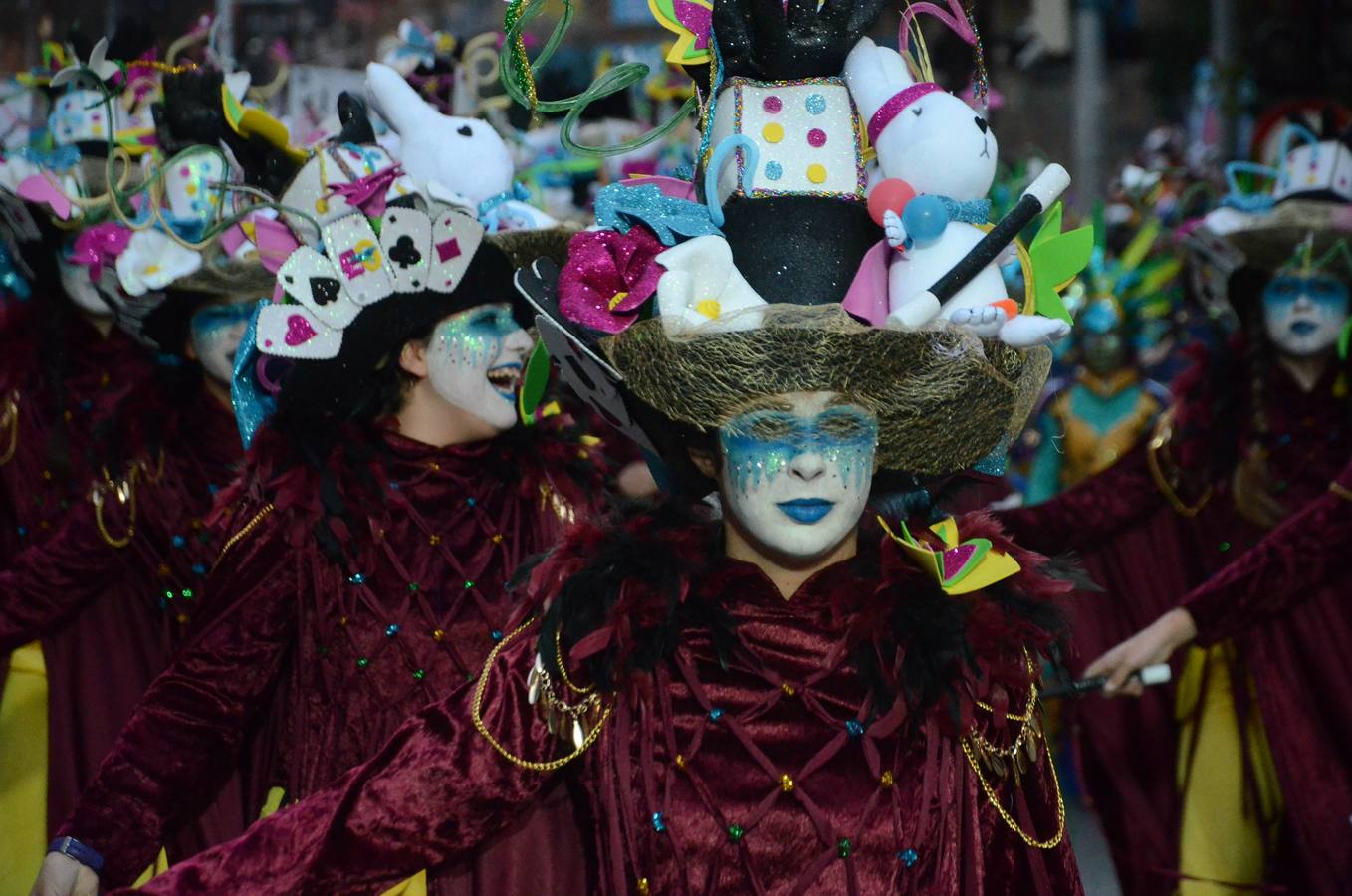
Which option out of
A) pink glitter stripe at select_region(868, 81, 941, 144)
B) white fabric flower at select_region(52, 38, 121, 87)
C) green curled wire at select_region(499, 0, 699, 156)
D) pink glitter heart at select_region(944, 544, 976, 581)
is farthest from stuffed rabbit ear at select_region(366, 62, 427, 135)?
pink glitter heart at select_region(944, 544, 976, 581)

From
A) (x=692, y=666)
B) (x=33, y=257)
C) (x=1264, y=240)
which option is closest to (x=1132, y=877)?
(x=1264, y=240)

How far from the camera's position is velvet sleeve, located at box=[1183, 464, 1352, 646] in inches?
189

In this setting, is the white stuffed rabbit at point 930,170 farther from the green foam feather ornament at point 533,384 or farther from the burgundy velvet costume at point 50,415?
the burgundy velvet costume at point 50,415

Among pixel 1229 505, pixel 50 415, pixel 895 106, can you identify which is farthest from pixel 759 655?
pixel 50 415

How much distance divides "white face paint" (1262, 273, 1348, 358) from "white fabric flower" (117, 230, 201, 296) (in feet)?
10.5

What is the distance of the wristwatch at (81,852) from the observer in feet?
11.7

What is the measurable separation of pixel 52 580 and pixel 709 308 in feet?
8.93

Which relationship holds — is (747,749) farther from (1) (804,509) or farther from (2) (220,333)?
(2) (220,333)

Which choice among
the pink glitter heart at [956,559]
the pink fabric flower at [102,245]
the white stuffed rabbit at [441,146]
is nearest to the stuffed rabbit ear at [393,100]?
the white stuffed rabbit at [441,146]

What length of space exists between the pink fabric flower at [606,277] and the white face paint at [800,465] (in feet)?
0.88

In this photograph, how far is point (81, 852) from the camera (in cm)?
356

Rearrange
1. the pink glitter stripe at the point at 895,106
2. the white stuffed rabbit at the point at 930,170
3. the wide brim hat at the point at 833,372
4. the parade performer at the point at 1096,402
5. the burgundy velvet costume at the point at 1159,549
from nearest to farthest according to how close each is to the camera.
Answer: the wide brim hat at the point at 833,372
the white stuffed rabbit at the point at 930,170
the pink glitter stripe at the point at 895,106
the burgundy velvet costume at the point at 1159,549
the parade performer at the point at 1096,402

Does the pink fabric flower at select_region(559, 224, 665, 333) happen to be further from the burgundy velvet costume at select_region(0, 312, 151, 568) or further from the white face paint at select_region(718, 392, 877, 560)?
the burgundy velvet costume at select_region(0, 312, 151, 568)

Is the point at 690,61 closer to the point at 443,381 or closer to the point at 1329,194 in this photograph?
the point at 443,381
